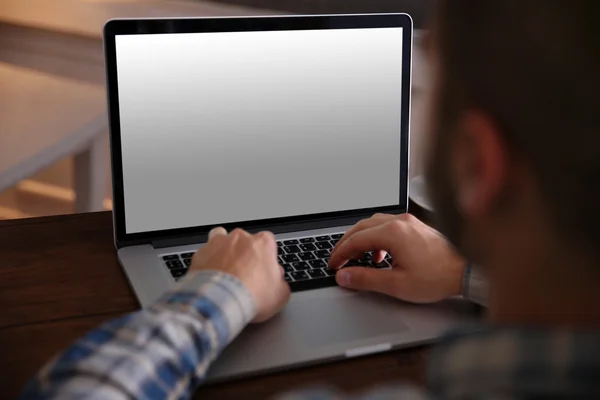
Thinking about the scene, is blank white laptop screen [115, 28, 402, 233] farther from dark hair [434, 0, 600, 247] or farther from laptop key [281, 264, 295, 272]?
dark hair [434, 0, 600, 247]

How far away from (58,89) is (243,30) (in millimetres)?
1101

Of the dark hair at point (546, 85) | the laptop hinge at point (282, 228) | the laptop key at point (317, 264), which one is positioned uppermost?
the dark hair at point (546, 85)

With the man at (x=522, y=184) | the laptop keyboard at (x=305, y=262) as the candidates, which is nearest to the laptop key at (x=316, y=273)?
the laptop keyboard at (x=305, y=262)

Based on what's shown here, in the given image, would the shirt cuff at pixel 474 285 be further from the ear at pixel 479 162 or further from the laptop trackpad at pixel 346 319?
the ear at pixel 479 162

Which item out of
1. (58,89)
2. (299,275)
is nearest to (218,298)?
(299,275)

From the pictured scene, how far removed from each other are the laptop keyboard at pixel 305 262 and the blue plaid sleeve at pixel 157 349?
0.14m

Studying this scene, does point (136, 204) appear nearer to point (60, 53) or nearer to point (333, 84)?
point (333, 84)

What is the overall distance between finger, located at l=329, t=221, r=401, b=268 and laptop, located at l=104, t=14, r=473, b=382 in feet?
0.08

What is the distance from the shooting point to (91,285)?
2.73 feet

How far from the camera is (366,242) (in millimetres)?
832

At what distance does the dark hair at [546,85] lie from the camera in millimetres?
375

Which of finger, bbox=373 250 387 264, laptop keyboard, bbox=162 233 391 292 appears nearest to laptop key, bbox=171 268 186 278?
laptop keyboard, bbox=162 233 391 292

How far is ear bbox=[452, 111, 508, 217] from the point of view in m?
0.42

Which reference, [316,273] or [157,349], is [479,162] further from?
[316,273]
